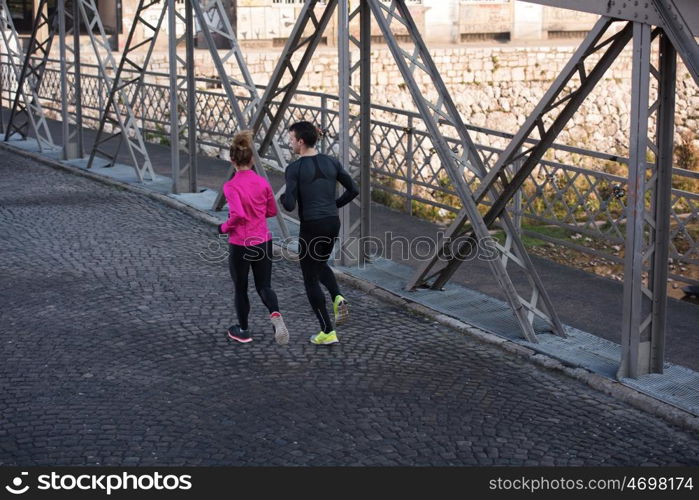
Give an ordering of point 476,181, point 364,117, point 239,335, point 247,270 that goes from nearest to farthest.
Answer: point 247,270, point 239,335, point 364,117, point 476,181

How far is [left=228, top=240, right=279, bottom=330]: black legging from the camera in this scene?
8.53 meters

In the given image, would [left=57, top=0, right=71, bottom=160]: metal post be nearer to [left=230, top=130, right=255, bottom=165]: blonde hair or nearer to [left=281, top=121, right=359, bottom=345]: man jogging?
[left=230, top=130, right=255, bottom=165]: blonde hair

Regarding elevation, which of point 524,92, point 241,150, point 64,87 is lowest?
point 524,92

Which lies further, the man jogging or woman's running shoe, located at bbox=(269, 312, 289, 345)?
woman's running shoe, located at bbox=(269, 312, 289, 345)

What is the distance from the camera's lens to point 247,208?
845 cm

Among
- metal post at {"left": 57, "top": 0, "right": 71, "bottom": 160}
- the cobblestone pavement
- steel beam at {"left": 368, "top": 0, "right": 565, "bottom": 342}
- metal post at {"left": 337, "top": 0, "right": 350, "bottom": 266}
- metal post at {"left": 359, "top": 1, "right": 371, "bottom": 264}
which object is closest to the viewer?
the cobblestone pavement

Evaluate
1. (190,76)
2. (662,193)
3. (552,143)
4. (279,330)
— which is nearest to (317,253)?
(279,330)

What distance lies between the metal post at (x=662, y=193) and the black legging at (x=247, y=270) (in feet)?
8.96

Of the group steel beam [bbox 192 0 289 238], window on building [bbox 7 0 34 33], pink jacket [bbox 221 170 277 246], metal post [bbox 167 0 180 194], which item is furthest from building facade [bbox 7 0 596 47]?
pink jacket [bbox 221 170 277 246]

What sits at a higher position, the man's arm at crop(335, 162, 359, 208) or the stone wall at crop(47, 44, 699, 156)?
the man's arm at crop(335, 162, 359, 208)

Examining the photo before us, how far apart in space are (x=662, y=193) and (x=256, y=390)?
2.98m

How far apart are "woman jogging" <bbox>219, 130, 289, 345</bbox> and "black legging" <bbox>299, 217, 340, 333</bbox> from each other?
273 millimetres

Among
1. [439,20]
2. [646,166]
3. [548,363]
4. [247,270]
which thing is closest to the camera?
[646,166]

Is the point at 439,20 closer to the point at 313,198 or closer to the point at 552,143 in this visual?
the point at 552,143
